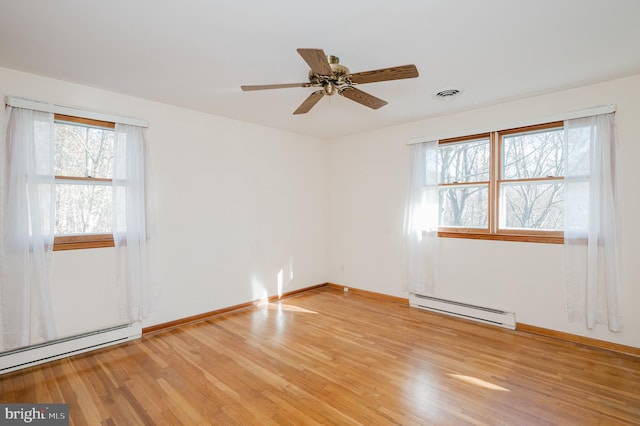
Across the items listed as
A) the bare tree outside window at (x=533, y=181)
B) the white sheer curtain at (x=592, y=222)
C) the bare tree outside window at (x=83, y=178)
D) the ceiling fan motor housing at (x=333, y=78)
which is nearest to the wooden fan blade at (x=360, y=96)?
the ceiling fan motor housing at (x=333, y=78)

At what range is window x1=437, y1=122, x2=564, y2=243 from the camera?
3445 mm

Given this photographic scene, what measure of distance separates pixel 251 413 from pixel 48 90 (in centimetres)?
339

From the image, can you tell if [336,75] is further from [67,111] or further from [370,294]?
[370,294]

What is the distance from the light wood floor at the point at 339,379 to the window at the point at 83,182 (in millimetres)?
1191

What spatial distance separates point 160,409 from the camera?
2.15 metres

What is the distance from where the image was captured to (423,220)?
13.8ft

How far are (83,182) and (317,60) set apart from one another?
107 inches

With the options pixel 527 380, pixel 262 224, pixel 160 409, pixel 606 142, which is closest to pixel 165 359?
pixel 160 409

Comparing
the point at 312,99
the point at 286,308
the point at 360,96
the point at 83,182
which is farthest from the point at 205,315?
the point at 360,96

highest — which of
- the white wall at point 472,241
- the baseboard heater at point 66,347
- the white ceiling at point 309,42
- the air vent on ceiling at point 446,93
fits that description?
the white ceiling at point 309,42

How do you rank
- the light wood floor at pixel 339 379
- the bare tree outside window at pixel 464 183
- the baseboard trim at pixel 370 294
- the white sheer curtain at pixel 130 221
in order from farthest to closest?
the baseboard trim at pixel 370 294
the bare tree outside window at pixel 464 183
the white sheer curtain at pixel 130 221
the light wood floor at pixel 339 379

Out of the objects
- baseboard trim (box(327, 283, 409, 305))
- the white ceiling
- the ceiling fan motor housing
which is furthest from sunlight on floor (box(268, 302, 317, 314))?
the ceiling fan motor housing

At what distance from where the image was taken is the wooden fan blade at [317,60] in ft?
5.96

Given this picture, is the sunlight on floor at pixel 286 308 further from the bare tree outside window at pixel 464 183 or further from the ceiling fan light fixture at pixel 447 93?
the ceiling fan light fixture at pixel 447 93
